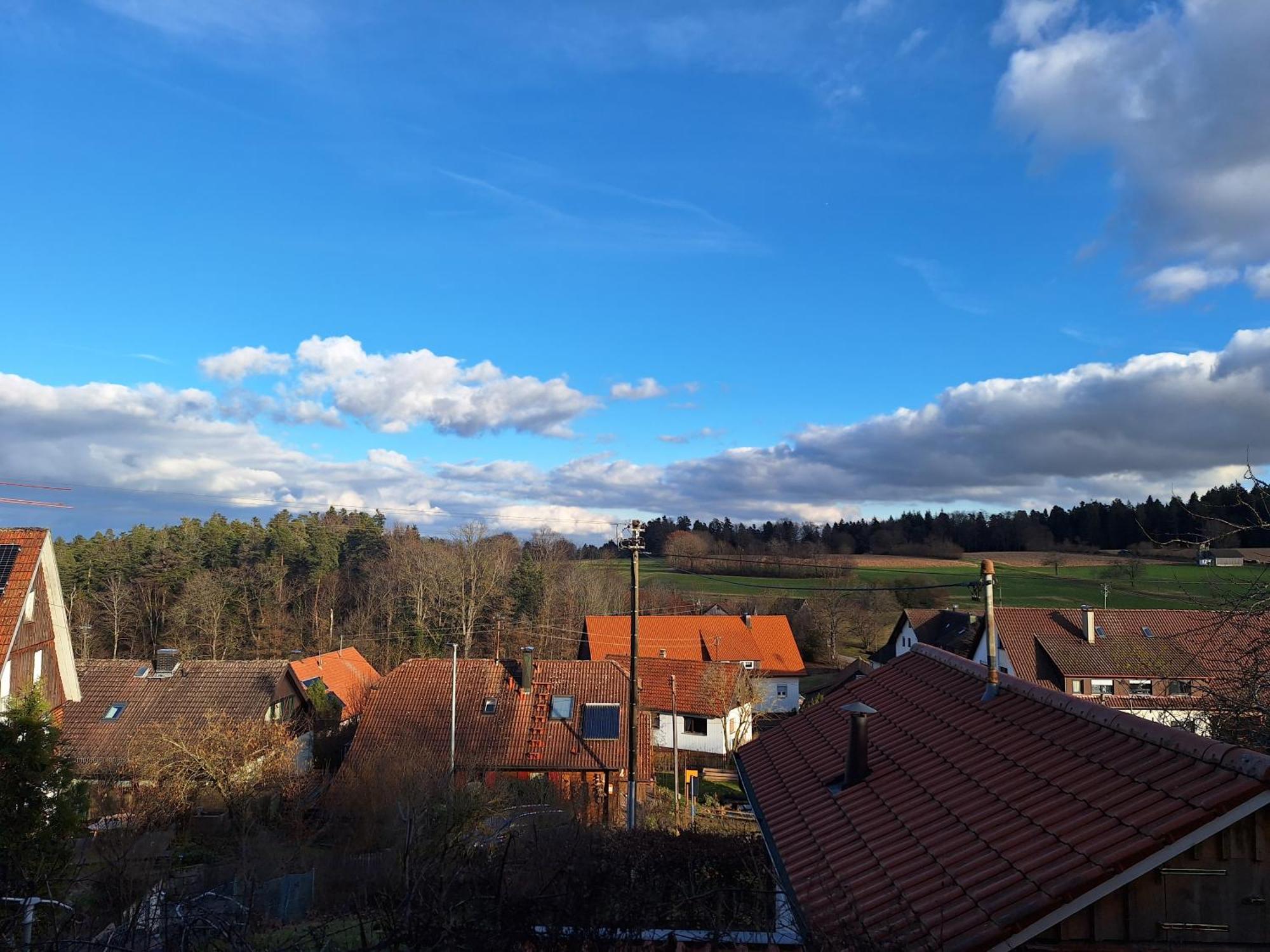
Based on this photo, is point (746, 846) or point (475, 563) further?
point (475, 563)

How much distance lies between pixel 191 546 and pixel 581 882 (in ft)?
208

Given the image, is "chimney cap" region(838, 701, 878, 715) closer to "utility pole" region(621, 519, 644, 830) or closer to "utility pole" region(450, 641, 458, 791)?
"utility pole" region(621, 519, 644, 830)

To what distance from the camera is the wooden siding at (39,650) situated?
20281 millimetres

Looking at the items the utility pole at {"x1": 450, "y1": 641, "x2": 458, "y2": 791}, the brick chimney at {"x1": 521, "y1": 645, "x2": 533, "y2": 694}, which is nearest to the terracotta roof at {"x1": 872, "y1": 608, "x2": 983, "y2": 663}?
the brick chimney at {"x1": 521, "y1": 645, "x2": 533, "y2": 694}

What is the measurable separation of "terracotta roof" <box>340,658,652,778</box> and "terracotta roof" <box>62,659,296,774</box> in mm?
4008

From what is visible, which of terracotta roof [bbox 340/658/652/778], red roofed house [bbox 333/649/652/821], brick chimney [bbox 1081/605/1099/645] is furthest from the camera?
brick chimney [bbox 1081/605/1099/645]

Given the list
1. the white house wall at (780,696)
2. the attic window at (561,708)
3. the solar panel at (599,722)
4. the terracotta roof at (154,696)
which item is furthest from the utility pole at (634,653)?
the white house wall at (780,696)

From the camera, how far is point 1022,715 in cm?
881

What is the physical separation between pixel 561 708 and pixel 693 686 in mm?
11569

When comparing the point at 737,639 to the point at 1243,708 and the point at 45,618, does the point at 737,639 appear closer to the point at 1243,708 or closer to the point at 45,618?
the point at 45,618

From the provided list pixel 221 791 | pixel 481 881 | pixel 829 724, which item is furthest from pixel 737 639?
pixel 481 881

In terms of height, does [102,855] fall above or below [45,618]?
below

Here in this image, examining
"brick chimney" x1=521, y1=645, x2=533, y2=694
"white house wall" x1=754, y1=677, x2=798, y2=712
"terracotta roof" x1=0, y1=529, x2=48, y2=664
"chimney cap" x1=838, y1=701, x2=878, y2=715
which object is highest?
"terracotta roof" x1=0, y1=529, x2=48, y2=664

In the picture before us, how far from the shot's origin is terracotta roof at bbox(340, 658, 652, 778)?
25344 millimetres
